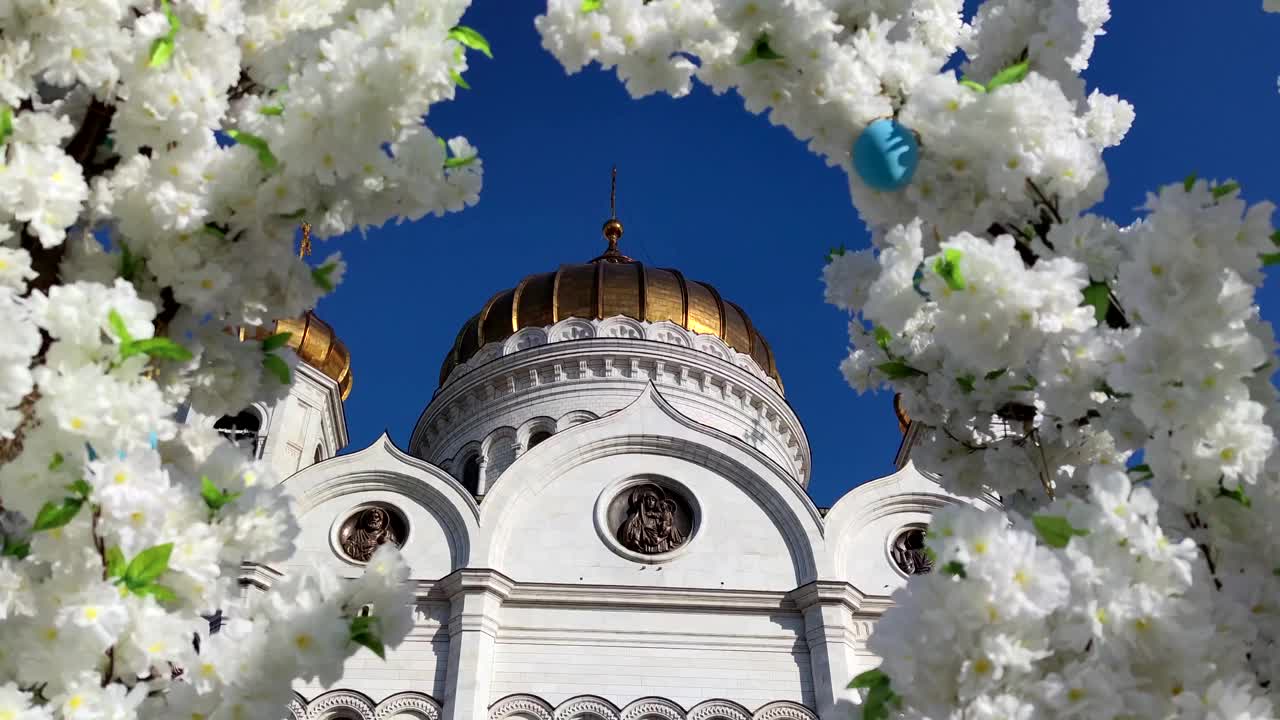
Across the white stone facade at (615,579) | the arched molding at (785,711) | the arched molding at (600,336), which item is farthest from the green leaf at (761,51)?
the arched molding at (600,336)

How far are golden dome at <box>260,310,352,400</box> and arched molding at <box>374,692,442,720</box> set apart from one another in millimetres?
8940

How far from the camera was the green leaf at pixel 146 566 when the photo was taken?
2.49 m

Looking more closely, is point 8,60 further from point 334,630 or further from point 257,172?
point 334,630

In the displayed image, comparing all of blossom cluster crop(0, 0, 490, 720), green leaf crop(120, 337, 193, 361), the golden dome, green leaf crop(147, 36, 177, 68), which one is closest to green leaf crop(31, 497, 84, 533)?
blossom cluster crop(0, 0, 490, 720)

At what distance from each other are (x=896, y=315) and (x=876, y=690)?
51.8 inches

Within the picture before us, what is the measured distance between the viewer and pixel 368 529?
50.2 ft

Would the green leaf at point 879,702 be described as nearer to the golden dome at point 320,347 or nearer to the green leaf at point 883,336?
the green leaf at point 883,336

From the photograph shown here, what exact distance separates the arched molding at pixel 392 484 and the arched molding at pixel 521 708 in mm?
2660

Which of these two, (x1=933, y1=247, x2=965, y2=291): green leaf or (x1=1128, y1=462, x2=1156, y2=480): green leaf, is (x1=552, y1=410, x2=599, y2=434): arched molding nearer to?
(x1=1128, y1=462, x2=1156, y2=480): green leaf

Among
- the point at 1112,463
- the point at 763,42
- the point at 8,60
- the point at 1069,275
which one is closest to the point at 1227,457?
the point at 1069,275

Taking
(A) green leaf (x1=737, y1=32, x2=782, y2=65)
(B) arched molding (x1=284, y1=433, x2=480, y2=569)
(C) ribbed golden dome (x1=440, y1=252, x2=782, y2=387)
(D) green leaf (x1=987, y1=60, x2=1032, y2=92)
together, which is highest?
(C) ribbed golden dome (x1=440, y1=252, x2=782, y2=387)

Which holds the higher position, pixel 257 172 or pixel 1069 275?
pixel 257 172

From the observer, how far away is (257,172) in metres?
3.13

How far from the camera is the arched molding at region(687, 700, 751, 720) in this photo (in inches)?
523
